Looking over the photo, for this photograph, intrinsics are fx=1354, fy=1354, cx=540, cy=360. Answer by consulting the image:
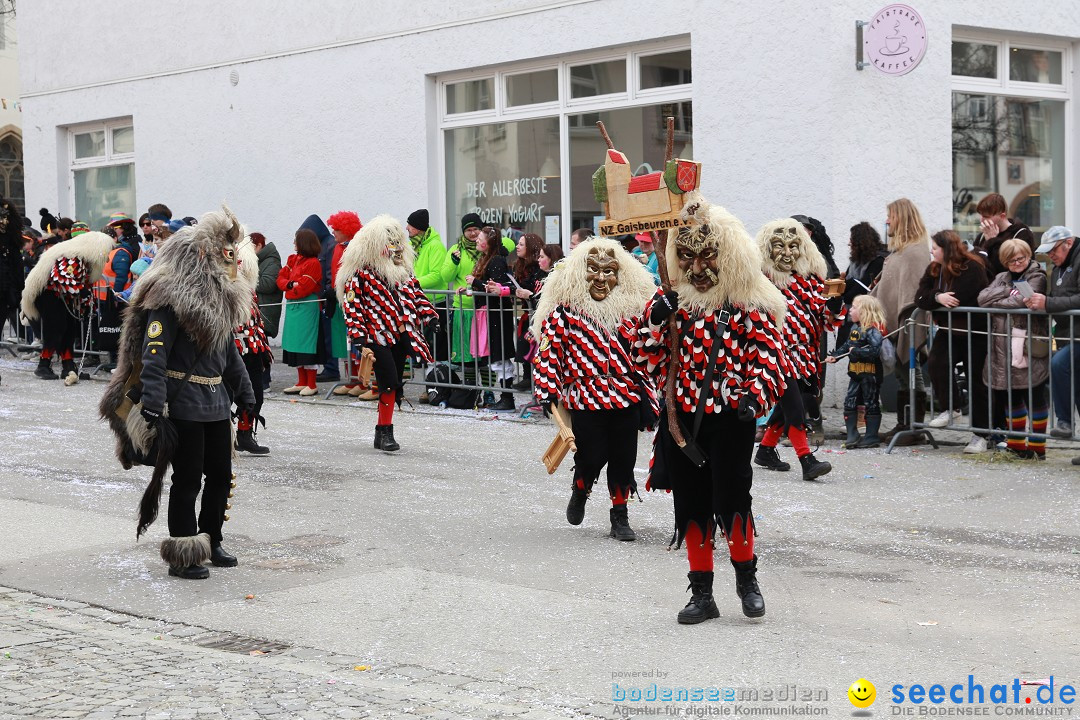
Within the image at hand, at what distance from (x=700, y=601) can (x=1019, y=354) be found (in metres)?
5.37

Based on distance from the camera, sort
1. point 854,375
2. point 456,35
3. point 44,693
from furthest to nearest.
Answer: point 456,35 → point 854,375 → point 44,693

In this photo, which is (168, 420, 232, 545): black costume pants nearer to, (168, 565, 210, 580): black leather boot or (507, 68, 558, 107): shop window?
(168, 565, 210, 580): black leather boot

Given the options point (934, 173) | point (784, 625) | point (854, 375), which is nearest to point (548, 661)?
point (784, 625)

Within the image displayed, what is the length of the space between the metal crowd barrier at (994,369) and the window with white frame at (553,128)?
4.48 m

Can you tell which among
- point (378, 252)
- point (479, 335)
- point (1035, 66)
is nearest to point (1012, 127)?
point (1035, 66)

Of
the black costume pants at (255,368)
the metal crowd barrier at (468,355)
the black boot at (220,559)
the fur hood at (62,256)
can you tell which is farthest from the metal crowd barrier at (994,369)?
the fur hood at (62,256)

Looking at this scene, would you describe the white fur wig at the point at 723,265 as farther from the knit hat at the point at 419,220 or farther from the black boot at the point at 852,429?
the knit hat at the point at 419,220

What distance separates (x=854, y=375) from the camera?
11469 mm

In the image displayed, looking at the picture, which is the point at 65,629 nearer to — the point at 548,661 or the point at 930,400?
the point at 548,661

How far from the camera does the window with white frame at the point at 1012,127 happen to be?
14.5 meters

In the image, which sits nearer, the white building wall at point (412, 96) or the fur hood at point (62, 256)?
the white building wall at point (412, 96)

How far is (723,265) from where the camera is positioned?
6348 mm

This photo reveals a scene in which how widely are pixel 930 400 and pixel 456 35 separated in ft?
26.1

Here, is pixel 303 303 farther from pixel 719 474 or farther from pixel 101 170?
pixel 719 474
